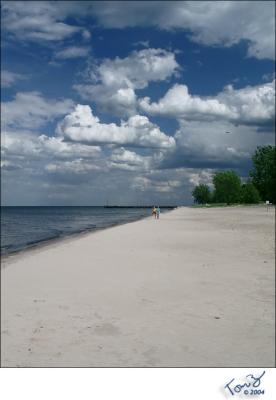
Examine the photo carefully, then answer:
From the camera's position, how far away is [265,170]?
116562 millimetres

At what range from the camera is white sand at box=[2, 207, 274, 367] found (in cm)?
603

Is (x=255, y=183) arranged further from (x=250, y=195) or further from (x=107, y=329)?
(x=107, y=329)

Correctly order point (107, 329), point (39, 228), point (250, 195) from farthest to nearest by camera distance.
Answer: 1. point (250, 195)
2. point (39, 228)
3. point (107, 329)

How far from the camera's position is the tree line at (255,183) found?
372 ft

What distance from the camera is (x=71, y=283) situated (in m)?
11.1
